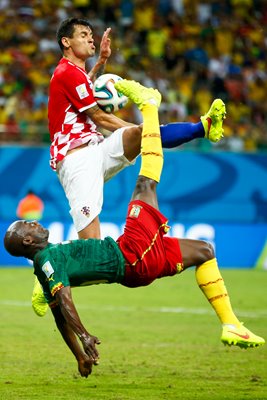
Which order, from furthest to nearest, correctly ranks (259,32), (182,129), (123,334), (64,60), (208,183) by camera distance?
(259,32) < (208,183) < (123,334) < (64,60) < (182,129)

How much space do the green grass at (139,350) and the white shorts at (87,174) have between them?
1683 mm

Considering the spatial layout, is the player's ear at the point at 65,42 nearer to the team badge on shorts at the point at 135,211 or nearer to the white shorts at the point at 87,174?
the white shorts at the point at 87,174

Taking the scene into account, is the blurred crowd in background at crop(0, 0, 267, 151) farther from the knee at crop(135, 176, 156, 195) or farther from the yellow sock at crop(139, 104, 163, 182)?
the knee at crop(135, 176, 156, 195)

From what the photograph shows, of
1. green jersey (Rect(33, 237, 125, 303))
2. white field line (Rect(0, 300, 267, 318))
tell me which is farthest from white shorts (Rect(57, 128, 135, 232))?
white field line (Rect(0, 300, 267, 318))

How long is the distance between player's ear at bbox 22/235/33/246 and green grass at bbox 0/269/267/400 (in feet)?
4.48

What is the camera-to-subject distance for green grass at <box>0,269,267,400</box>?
8.94 meters

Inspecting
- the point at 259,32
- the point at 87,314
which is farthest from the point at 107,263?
the point at 259,32

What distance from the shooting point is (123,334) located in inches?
514

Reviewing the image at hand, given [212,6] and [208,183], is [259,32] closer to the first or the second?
[212,6]

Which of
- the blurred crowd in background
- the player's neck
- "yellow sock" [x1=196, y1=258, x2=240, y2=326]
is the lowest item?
the blurred crowd in background

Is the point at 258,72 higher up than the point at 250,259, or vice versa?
the point at 258,72

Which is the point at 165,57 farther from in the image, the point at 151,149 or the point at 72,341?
the point at 72,341

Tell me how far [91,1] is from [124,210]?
6187 millimetres

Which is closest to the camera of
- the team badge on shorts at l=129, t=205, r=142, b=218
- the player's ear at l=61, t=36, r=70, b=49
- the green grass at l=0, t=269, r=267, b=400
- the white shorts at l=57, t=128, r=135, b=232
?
the team badge on shorts at l=129, t=205, r=142, b=218
